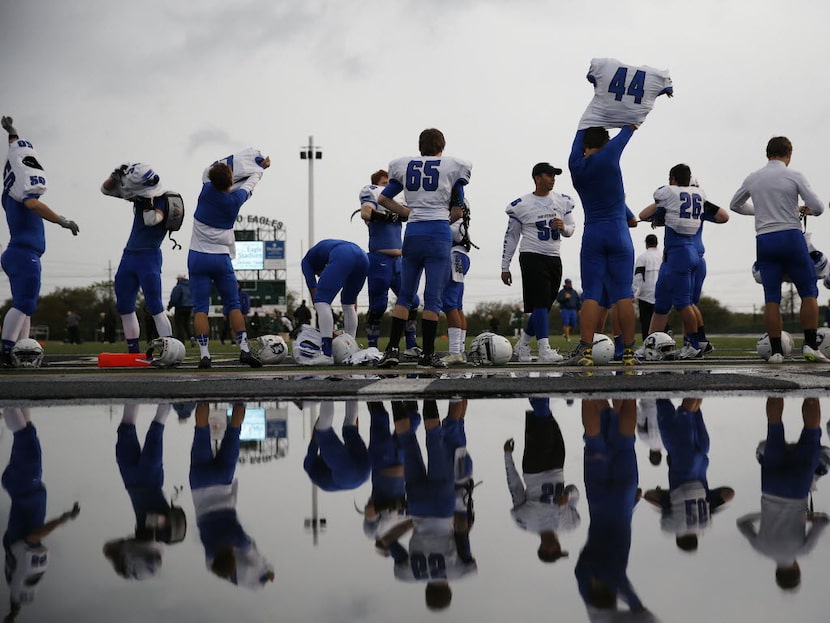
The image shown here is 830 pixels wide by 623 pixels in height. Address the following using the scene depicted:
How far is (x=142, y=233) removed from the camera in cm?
1002

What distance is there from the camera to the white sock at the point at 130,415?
4.37 metres

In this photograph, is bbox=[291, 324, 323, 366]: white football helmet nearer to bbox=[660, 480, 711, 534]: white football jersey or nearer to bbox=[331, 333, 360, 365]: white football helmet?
bbox=[331, 333, 360, 365]: white football helmet

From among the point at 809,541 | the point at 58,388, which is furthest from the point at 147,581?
the point at 58,388

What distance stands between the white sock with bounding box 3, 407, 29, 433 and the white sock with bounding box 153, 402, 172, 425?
64 cm

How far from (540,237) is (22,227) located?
6389 mm

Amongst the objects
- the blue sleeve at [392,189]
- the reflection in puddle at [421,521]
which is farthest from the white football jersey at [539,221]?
the reflection in puddle at [421,521]

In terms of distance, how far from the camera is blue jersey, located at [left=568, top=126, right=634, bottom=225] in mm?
8250

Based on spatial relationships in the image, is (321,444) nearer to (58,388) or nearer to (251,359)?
(58,388)

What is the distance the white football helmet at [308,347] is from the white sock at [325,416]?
528 cm

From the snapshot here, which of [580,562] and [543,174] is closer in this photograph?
[580,562]

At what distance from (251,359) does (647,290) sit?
23.5ft

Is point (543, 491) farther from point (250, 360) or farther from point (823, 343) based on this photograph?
point (823, 343)

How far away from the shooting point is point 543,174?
33.9 ft

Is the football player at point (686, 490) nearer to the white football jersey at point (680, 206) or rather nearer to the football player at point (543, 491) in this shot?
Answer: the football player at point (543, 491)
